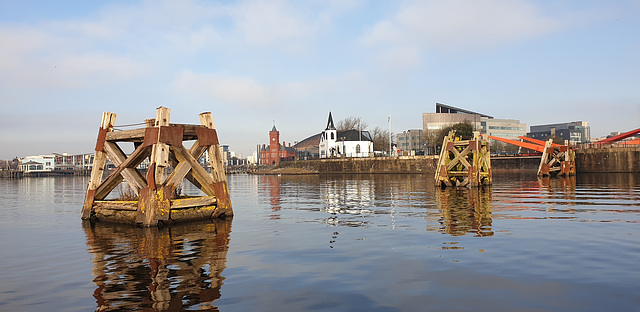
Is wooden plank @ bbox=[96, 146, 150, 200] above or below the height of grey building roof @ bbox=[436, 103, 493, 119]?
below

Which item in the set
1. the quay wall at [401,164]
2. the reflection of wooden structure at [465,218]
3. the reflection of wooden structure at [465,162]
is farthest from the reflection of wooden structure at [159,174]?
the quay wall at [401,164]

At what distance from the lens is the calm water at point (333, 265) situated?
615 centimetres

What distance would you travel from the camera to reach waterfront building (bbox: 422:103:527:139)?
155250mm

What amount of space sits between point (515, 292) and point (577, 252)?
3765 mm

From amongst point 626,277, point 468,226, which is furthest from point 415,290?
point 468,226

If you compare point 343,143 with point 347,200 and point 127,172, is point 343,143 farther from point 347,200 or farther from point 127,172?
point 127,172

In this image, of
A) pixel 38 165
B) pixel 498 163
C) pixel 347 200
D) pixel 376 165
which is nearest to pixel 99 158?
pixel 347 200

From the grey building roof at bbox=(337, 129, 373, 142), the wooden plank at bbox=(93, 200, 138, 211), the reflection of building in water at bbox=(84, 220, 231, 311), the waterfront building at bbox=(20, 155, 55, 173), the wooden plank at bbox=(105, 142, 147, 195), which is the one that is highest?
the grey building roof at bbox=(337, 129, 373, 142)

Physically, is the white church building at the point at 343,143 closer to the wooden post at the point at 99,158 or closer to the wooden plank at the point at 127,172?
the wooden post at the point at 99,158

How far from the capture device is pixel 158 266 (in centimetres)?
853

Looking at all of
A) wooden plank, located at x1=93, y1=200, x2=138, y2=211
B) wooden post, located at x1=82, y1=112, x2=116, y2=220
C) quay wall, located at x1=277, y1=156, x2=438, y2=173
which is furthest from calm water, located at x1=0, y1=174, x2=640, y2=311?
quay wall, located at x1=277, y1=156, x2=438, y2=173

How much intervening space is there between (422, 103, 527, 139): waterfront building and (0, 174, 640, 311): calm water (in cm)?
13743

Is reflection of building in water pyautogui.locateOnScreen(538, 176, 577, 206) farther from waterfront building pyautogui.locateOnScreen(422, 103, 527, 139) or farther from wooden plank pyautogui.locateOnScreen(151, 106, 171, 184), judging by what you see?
waterfront building pyautogui.locateOnScreen(422, 103, 527, 139)

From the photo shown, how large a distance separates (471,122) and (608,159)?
336 feet
